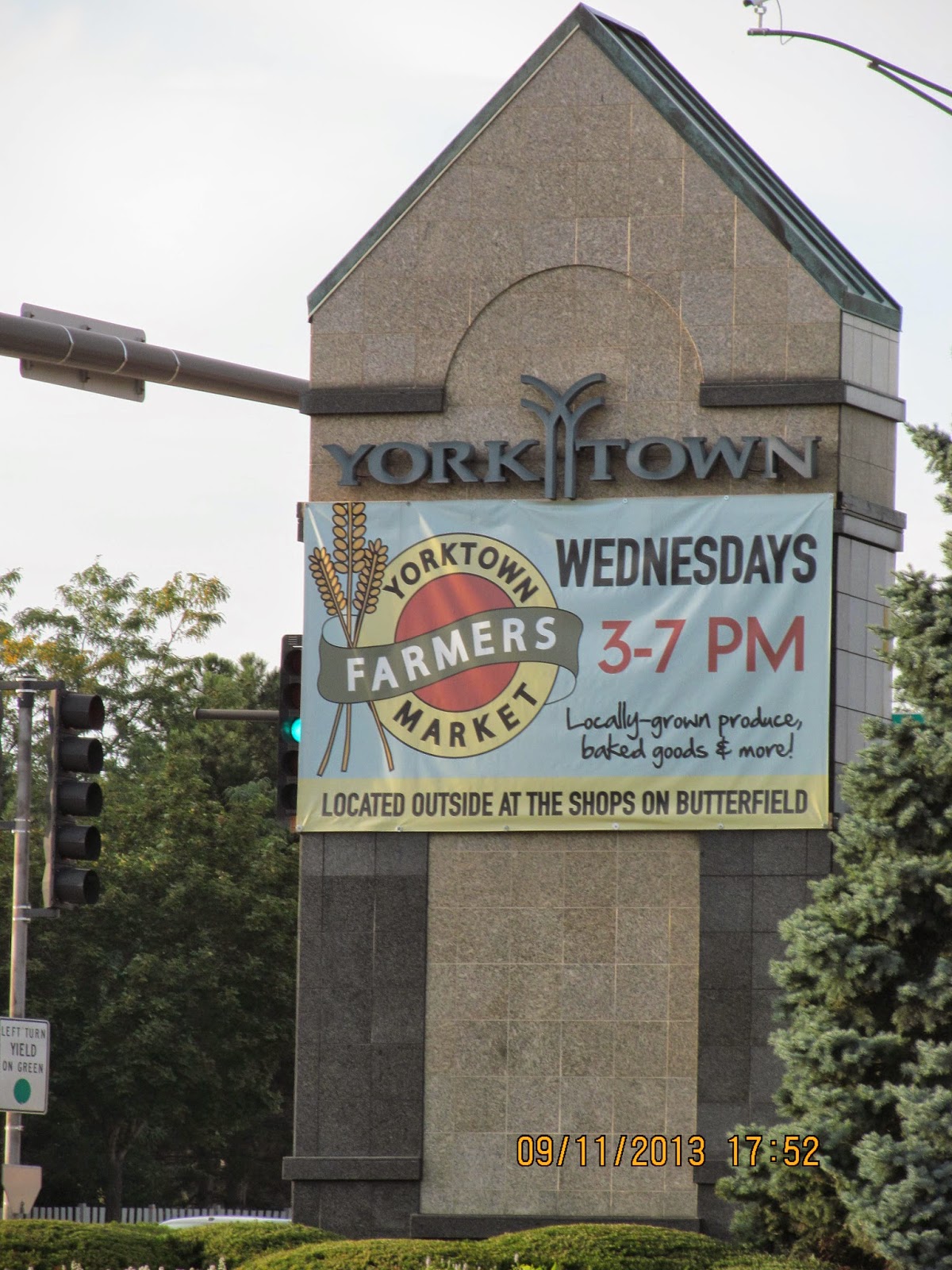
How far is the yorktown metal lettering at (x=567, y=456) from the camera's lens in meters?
18.8

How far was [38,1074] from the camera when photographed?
17.8 meters

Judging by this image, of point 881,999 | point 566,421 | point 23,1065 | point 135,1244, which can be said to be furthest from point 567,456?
point 135,1244

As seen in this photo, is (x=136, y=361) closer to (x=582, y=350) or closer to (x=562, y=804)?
(x=582, y=350)

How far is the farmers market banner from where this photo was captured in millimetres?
18328

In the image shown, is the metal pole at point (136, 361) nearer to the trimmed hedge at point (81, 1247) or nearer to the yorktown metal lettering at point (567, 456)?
the yorktown metal lettering at point (567, 456)

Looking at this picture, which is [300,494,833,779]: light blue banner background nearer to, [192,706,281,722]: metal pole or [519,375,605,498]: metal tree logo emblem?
[519,375,605,498]: metal tree logo emblem

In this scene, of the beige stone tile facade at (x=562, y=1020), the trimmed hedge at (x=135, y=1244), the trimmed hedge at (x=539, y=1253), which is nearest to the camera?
the trimmed hedge at (x=539, y=1253)

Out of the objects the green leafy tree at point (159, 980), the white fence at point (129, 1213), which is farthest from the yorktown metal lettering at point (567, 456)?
the white fence at point (129, 1213)

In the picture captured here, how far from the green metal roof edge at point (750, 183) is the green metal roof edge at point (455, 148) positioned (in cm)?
31

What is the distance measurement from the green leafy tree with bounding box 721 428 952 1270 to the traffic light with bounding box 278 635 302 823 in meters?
5.73

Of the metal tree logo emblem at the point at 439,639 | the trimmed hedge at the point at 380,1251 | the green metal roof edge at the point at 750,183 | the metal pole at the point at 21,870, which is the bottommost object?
the trimmed hedge at the point at 380,1251

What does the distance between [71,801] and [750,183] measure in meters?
8.72

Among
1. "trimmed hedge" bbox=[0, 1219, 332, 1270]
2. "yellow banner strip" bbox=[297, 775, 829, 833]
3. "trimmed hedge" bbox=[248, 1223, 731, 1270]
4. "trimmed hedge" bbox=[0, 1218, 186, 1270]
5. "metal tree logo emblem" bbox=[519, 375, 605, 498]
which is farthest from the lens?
"metal tree logo emblem" bbox=[519, 375, 605, 498]
